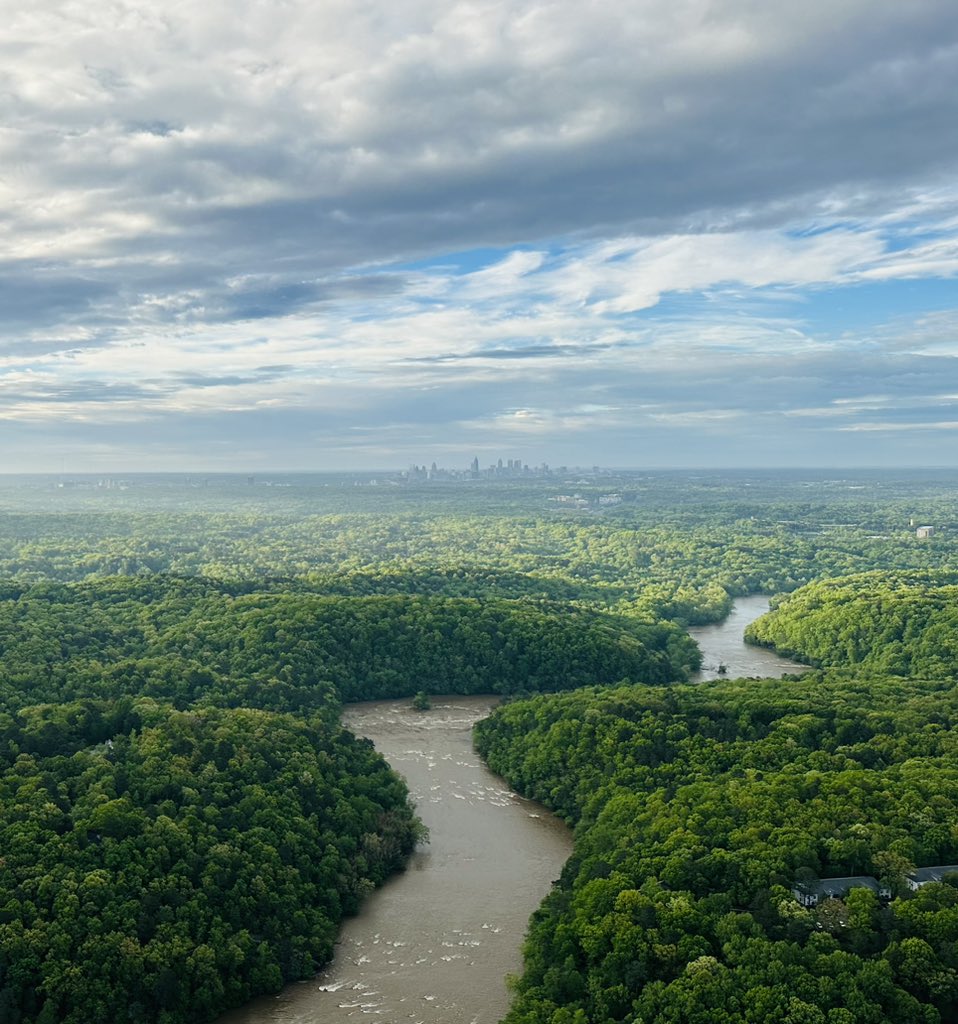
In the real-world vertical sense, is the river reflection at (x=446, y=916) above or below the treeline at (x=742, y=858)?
below

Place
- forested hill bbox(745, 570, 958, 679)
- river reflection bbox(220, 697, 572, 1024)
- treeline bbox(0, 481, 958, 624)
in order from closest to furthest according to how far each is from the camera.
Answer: river reflection bbox(220, 697, 572, 1024)
forested hill bbox(745, 570, 958, 679)
treeline bbox(0, 481, 958, 624)

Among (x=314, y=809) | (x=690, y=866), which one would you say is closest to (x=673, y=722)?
(x=690, y=866)

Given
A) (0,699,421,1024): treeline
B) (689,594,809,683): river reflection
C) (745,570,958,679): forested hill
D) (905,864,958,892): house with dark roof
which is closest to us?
(0,699,421,1024): treeline

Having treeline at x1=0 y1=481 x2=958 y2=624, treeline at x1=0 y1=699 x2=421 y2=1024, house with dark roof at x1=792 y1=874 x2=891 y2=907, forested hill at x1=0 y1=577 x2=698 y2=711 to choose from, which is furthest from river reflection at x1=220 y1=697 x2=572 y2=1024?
treeline at x1=0 y1=481 x2=958 y2=624

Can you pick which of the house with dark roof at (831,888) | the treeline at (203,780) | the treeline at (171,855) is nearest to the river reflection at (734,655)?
the treeline at (203,780)

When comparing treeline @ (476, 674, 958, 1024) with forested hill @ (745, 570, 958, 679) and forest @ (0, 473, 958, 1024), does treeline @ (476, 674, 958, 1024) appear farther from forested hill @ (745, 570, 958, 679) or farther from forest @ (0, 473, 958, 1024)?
forested hill @ (745, 570, 958, 679)

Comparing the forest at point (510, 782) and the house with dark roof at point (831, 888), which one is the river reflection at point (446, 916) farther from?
Answer: the house with dark roof at point (831, 888)

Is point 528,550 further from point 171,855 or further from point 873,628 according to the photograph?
point 171,855
